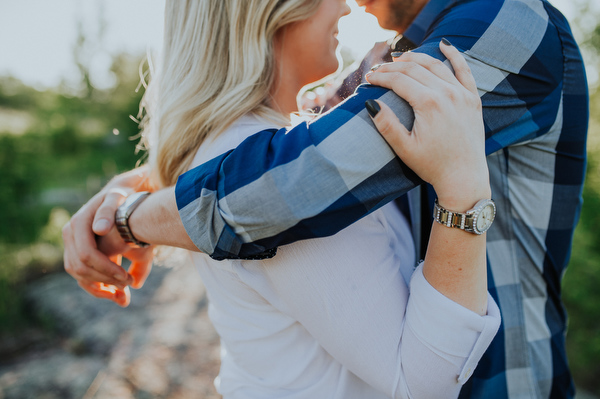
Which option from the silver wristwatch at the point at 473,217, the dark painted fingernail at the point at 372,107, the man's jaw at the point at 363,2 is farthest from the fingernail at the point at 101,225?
the man's jaw at the point at 363,2

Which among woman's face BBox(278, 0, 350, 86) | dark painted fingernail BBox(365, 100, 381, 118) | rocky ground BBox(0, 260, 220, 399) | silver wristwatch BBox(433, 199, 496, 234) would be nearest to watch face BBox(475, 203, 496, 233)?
silver wristwatch BBox(433, 199, 496, 234)

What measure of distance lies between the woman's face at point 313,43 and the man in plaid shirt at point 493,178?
32 centimetres

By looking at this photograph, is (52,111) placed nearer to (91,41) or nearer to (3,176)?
Result: (91,41)

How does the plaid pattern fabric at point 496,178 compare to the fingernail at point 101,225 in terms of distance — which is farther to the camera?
the fingernail at point 101,225

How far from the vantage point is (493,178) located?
1245 millimetres

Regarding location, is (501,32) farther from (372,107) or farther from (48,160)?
(48,160)

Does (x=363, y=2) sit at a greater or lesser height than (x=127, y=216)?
greater

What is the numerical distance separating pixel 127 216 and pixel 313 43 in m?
0.86

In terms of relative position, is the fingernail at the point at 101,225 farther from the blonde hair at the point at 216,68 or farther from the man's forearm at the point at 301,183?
the man's forearm at the point at 301,183

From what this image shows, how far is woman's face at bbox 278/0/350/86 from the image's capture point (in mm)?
1282

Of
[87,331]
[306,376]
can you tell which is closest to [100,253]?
[306,376]

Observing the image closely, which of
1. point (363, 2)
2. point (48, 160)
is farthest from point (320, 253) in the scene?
point (48, 160)

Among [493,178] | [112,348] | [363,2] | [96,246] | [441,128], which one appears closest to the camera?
[441,128]

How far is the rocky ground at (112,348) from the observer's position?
4.14 m
